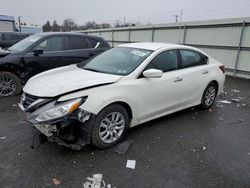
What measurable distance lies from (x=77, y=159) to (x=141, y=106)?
4.25 ft

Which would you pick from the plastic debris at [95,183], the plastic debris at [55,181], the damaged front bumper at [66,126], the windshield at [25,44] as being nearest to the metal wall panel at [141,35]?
the windshield at [25,44]

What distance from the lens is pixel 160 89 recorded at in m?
3.74

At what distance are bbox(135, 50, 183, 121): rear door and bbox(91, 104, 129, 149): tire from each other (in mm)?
365

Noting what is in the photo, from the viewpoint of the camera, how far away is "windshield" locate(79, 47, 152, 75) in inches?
142

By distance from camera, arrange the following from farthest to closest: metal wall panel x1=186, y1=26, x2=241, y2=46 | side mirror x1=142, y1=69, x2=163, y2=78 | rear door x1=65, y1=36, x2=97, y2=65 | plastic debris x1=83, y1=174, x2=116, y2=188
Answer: metal wall panel x1=186, y1=26, x2=241, y2=46, rear door x1=65, y1=36, x2=97, y2=65, side mirror x1=142, y1=69, x2=163, y2=78, plastic debris x1=83, y1=174, x2=116, y2=188

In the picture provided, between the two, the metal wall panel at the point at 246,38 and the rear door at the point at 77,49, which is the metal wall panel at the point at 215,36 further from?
the rear door at the point at 77,49

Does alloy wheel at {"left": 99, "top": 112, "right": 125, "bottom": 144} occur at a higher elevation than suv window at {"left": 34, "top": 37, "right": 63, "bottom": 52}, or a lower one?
lower

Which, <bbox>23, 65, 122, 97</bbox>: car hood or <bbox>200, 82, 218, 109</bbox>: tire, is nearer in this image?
<bbox>23, 65, 122, 97</bbox>: car hood

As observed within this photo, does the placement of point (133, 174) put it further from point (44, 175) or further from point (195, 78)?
point (195, 78)

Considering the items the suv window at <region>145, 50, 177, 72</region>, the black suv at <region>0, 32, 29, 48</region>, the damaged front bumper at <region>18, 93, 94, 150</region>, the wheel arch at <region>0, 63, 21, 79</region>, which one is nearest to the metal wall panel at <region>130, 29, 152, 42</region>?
the black suv at <region>0, 32, 29, 48</region>

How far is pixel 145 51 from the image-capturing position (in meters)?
3.90

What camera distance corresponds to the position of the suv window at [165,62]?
3745 mm

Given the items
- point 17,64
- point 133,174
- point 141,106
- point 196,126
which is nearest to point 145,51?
point 141,106

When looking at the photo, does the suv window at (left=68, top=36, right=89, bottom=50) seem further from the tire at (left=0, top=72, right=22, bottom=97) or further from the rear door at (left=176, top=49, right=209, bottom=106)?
the rear door at (left=176, top=49, right=209, bottom=106)
